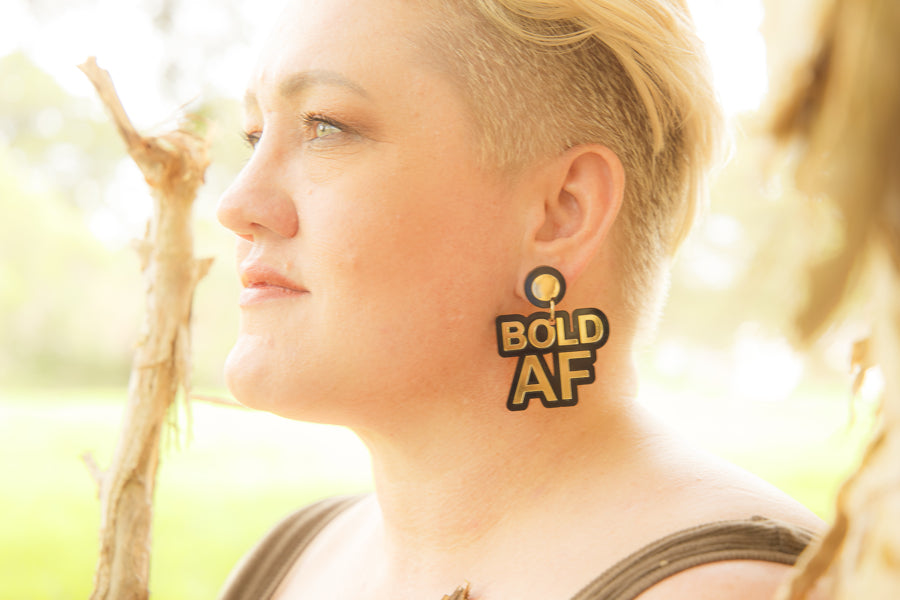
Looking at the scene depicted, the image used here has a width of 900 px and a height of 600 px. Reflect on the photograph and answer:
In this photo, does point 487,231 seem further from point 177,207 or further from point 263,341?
point 177,207

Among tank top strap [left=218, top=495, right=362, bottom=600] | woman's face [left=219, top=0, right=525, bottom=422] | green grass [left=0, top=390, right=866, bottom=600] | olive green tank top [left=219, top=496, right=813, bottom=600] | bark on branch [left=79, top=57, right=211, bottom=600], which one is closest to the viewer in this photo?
olive green tank top [left=219, top=496, right=813, bottom=600]

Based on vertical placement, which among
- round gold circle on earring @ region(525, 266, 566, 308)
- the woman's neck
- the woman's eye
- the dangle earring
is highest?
the woman's eye

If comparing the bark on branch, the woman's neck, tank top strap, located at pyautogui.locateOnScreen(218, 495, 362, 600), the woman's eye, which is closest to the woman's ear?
the woman's neck

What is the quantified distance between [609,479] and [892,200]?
57 cm

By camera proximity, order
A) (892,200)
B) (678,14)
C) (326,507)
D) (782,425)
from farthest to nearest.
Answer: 1. (782,425)
2. (326,507)
3. (678,14)
4. (892,200)

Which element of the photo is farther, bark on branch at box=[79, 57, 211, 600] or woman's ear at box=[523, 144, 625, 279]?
bark on branch at box=[79, 57, 211, 600]

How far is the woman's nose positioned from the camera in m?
0.89

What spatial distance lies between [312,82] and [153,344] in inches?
16.3

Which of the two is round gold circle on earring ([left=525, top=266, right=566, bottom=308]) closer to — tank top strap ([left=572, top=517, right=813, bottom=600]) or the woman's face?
the woman's face

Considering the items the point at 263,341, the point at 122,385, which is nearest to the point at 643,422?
the point at 263,341

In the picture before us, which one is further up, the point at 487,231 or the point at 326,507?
the point at 487,231

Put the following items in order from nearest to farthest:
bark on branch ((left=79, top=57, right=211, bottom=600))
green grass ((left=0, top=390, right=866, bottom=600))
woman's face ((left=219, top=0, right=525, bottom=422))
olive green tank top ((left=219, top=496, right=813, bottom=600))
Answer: olive green tank top ((left=219, top=496, right=813, bottom=600)), woman's face ((left=219, top=0, right=525, bottom=422)), bark on branch ((left=79, top=57, right=211, bottom=600)), green grass ((left=0, top=390, right=866, bottom=600))

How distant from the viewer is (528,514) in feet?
2.87

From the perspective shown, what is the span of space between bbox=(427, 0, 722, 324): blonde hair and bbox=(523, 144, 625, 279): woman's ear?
0.08 ft
